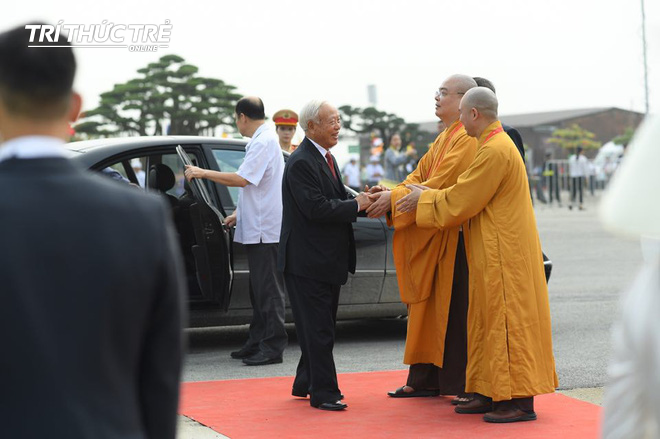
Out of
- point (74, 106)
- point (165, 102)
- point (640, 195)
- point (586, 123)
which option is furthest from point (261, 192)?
point (586, 123)

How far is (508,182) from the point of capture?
5.93m

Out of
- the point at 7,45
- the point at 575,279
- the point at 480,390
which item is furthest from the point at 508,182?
the point at 575,279

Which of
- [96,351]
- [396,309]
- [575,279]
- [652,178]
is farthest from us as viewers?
[575,279]

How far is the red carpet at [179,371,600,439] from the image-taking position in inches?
221

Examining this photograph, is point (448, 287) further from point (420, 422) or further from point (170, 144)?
point (170, 144)

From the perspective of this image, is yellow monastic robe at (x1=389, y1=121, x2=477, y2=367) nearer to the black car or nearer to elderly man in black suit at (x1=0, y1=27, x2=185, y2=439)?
the black car

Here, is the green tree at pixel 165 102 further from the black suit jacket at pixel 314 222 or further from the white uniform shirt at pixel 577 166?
the black suit jacket at pixel 314 222

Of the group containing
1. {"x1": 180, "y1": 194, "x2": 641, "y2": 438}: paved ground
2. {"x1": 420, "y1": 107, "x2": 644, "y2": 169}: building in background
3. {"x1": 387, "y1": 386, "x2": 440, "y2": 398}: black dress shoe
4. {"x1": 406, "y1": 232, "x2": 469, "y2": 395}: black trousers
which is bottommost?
{"x1": 180, "y1": 194, "x2": 641, "y2": 438}: paved ground

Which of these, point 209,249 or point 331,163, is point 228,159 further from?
point 331,163

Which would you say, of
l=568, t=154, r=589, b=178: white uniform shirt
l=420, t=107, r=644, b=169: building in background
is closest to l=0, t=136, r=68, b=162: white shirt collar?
l=568, t=154, r=589, b=178: white uniform shirt

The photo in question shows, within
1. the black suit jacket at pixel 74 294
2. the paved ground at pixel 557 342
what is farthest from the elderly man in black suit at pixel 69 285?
the paved ground at pixel 557 342

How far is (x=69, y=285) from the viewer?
1825 millimetres

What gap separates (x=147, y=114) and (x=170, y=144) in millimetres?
50227

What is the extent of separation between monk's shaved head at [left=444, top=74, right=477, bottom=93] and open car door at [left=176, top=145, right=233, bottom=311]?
80.9 inches
